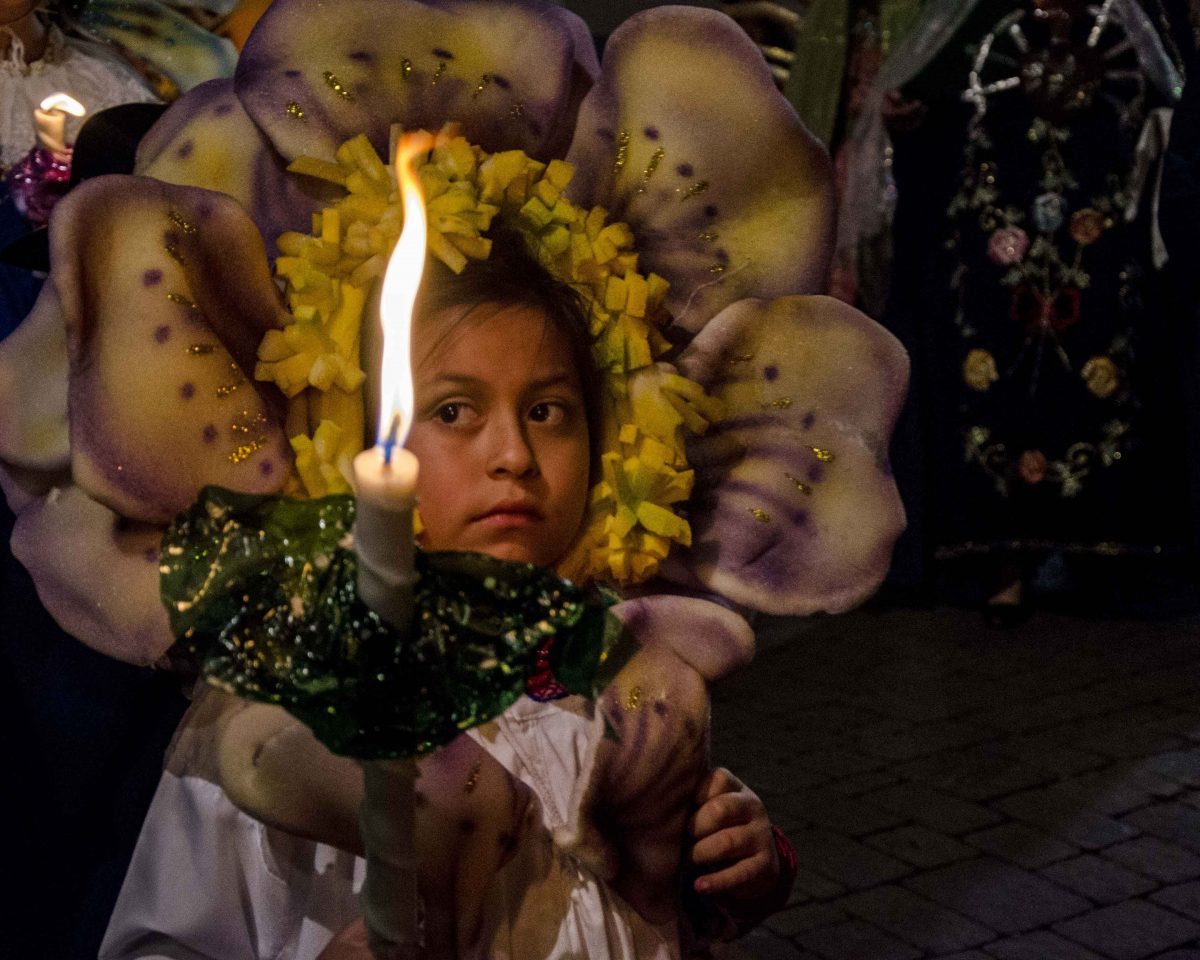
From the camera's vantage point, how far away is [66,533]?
4.16 ft

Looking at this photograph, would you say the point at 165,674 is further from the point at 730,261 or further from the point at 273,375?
the point at 730,261

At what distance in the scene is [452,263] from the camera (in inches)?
51.9

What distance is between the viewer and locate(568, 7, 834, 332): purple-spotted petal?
1.45m

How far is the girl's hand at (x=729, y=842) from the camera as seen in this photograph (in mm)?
1324

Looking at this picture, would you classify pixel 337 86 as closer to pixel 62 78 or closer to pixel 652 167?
pixel 652 167

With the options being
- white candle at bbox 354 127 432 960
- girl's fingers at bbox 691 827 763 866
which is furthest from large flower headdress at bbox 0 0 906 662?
white candle at bbox 354 127 432 960

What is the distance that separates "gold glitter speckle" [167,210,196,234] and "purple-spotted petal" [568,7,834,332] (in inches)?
14.9

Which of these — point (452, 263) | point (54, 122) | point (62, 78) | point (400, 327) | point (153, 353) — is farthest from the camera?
point (62, 78)

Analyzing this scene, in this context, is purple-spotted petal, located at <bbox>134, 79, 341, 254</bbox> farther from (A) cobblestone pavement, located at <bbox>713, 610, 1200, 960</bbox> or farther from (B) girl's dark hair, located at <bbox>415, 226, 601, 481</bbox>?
(A) cobblestone pavement, located at <bbox>713, 610, 1200, 960</bbox>

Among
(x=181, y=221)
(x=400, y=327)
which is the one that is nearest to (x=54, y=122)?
(x=181, y=221)

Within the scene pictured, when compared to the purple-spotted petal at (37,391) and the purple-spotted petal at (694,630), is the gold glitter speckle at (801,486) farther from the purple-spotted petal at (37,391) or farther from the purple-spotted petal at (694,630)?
the purple-spotted petal at (37,391)

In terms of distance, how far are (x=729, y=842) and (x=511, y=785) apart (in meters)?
0.23

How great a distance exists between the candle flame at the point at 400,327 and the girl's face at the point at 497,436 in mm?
299

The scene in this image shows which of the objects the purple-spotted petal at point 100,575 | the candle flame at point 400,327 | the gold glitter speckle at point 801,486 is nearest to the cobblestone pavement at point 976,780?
the gold glitter speckle at point 801,486
